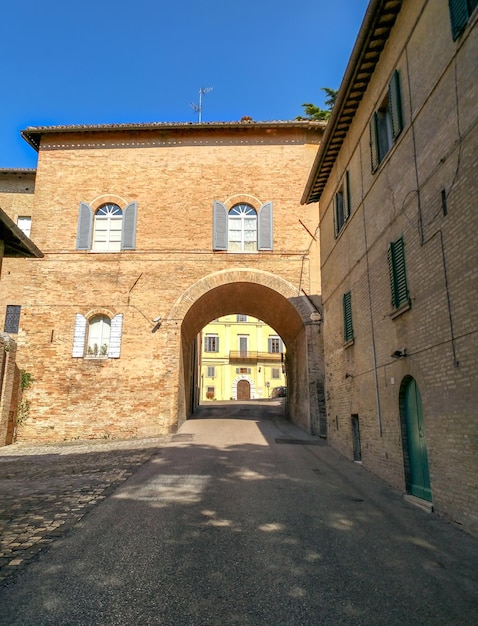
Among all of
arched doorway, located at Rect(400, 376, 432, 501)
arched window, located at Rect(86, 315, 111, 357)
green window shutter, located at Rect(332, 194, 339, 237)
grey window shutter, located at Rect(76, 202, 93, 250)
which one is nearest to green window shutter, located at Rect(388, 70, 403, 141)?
arched doorway, located at Rect(400, 376, 432, 501)

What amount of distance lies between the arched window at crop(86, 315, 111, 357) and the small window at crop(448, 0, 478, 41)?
1324cm

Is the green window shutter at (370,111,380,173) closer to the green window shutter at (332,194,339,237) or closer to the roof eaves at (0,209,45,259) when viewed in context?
the green window shutter at (332,194,339,237)

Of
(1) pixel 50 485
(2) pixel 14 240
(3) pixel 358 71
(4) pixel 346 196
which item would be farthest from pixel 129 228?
(1) pixel 50 485

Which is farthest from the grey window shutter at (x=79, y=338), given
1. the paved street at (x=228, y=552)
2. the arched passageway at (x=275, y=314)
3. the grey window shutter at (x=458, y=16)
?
the grey window shutter at (x=458, y=16)

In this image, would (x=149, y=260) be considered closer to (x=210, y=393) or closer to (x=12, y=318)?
(x=12, y=318)

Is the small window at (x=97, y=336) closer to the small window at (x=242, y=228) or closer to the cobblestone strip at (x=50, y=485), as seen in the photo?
the cobblestone strip at (x=50, y=485)

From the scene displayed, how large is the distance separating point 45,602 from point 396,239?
278 inches

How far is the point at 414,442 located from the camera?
23.8 feet

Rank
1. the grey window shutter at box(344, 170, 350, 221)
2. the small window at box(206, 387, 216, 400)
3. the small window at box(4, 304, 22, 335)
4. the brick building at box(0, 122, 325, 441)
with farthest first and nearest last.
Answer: the small window at box(206, 387, 216, 400)
the small window at box(4, 304, 22, 335)
the brick building at box(0, 122, 325, 441)
the grey window shutter at box(344, 170, 350, 221)

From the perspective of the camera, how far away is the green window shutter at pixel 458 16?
5.66 m

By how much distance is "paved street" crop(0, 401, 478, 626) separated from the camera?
3.49 metres

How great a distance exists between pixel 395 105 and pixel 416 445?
5.79 metres

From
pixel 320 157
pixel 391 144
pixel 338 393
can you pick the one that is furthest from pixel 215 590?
pixel 320 157

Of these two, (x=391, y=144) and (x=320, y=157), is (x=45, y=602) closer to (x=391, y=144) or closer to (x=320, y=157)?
(x=391, y=144)
